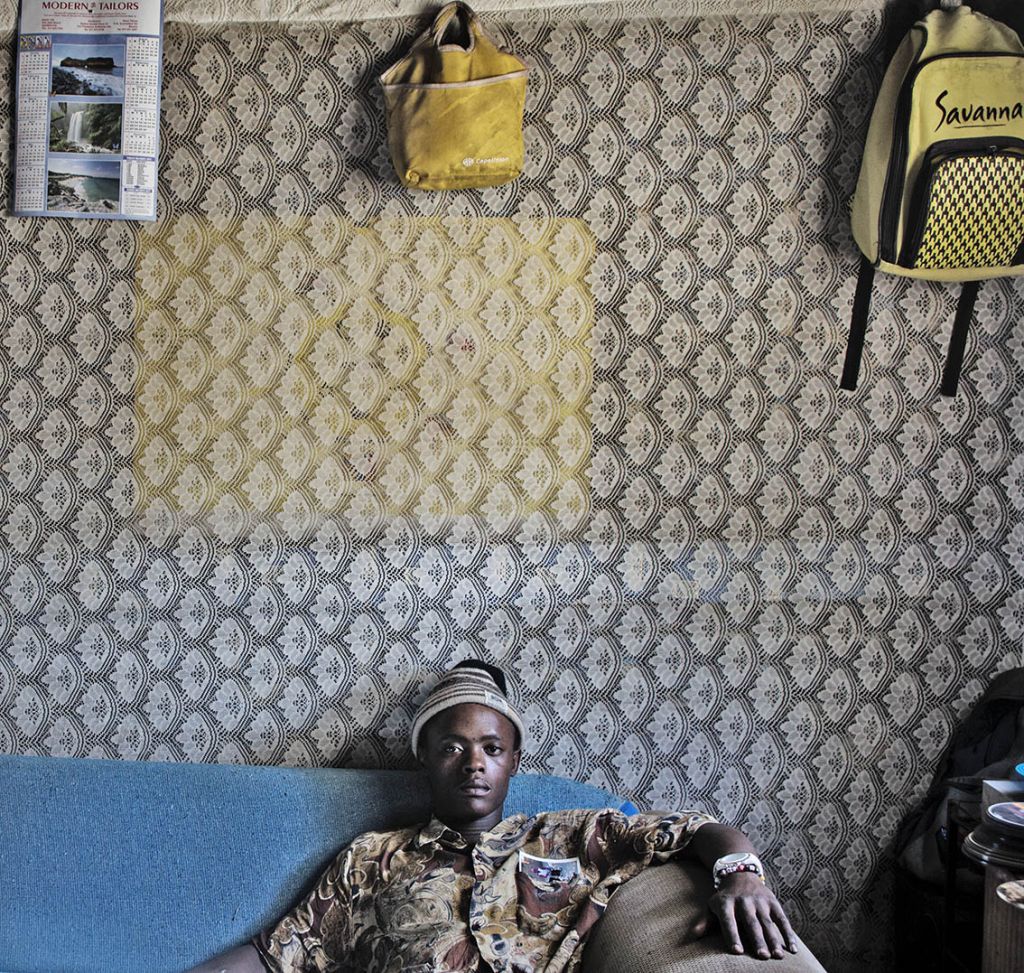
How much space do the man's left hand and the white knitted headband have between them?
1.85ft

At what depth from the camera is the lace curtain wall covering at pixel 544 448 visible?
7.23 ft

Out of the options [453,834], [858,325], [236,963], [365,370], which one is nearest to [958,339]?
[858,325]

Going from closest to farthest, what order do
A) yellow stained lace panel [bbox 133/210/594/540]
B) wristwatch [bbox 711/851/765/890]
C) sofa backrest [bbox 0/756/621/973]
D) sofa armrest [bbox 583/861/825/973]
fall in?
1. sofa armrest [bbox 583/861/825/973]
2. wristwatch [bbox 711/851/765/890]
3. sofa backrest [bbox 0/756/621/973]
4. yellow stained lace panel [bbox 133/210/594/540]

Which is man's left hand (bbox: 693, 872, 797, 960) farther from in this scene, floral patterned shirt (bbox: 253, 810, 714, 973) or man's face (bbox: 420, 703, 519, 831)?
man's face (bbox: 420, 703, 519, 831)

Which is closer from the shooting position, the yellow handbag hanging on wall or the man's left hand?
the man's left hand

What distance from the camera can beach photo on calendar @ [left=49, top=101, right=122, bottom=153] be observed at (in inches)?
90.9

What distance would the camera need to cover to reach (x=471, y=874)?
190 cm

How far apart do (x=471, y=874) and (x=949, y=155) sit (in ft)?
5.78

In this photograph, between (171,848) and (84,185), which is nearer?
(171,848)

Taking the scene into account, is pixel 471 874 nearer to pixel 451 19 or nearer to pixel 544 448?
pixel 544 448

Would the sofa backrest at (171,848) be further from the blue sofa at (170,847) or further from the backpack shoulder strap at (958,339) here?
the backpack shoulder strap at (958,339)

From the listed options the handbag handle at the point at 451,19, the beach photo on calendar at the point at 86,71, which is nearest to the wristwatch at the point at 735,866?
the handbag handle at the point at 451,19

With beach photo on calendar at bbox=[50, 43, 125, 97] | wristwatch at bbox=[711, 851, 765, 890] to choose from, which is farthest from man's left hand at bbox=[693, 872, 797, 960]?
beach photo on calendar at bbox=[50, 43, 125, 97]

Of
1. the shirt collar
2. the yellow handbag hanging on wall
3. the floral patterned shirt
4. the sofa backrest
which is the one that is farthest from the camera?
the yellow handbag hanging on wall
